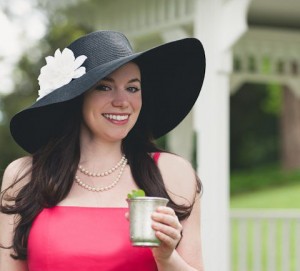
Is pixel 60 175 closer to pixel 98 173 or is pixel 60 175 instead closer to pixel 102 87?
pixel 98 173

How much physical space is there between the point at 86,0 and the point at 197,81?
5506 millimetres

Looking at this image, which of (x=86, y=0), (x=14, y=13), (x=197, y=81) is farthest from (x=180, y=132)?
(x=14, y=13)

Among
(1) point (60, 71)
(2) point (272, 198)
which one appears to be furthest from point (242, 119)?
(1) point (60, 71)

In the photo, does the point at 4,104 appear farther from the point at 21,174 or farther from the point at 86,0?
the point at 21,174

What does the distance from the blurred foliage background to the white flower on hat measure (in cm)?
1629

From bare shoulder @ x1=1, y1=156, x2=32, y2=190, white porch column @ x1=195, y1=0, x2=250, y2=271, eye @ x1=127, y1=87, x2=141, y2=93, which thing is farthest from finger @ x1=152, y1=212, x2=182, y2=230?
white porch column @ x1=195, y1=0, x2=250, y2=271

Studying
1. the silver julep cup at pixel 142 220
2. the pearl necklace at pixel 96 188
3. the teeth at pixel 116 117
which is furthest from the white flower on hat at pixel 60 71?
the silver julep cup at pixel 142 220

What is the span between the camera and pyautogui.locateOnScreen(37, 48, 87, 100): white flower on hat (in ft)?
11.4

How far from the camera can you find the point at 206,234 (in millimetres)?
7262

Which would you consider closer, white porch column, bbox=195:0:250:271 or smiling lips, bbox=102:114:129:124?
smiling lips, bbox=102:114:129:124

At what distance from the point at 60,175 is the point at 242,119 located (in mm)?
22396

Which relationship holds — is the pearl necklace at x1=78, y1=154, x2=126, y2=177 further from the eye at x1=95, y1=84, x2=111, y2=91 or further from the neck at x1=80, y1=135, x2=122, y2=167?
the eye at x1=95, y1=84, x2=111, y2=91

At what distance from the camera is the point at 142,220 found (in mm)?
2820

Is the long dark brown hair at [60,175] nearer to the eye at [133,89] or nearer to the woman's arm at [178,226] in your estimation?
the woman's arm at [178,226]
